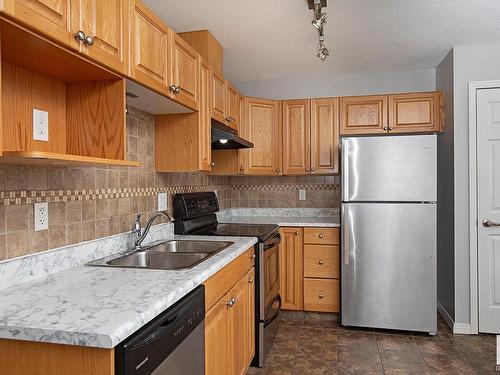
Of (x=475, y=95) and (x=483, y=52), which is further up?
(x=483, y=52)

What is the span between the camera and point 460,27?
261 cm

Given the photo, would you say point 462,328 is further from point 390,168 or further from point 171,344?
point 171,344

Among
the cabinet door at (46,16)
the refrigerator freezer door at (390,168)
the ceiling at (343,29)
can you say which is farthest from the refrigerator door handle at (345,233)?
the cabinet door at (46,16)

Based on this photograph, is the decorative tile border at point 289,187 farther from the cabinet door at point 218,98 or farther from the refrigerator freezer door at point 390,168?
the cabinet door at point 218,98

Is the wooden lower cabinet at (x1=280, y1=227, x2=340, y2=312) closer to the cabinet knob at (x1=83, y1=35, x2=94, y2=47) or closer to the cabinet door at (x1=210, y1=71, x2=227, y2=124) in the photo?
the cabinet door at (x1=210, y1=71, x2=227, y2=124)

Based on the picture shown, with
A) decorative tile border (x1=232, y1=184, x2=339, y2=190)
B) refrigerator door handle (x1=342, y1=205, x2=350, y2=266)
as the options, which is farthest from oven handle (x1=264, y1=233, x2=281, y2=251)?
decorative tile border (x1=232, y1=184, x2=339, y2=190)

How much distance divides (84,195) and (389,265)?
2394mm

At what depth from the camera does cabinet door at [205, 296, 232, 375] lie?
1.55 m

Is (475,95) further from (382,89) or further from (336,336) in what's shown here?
(336,336)

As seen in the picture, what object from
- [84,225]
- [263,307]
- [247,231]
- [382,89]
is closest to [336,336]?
[263,307]

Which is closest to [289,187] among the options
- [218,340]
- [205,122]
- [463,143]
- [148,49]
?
[463,143]

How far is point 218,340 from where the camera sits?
5.48 ft

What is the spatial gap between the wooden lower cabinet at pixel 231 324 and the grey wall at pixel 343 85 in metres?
2.26

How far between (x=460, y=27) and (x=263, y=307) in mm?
2483
